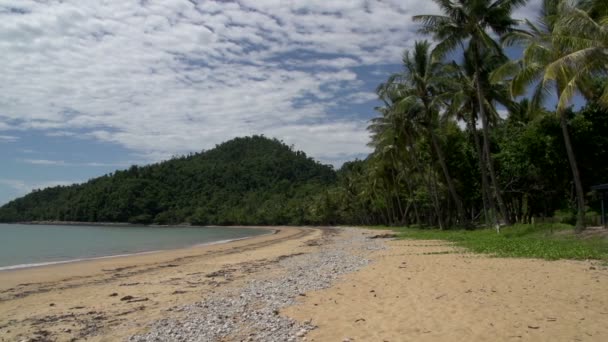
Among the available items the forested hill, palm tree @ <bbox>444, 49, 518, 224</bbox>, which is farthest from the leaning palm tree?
the forested hill

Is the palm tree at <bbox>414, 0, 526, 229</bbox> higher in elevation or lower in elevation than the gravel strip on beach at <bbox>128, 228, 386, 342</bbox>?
higher

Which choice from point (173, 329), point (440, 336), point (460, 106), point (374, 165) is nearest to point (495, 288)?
point (440, 336)

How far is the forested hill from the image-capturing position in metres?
130

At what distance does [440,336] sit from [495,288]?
11.0 feet

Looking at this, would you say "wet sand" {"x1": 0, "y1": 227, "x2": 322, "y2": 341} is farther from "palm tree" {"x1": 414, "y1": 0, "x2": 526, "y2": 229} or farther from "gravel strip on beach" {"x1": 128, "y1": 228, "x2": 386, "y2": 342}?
"palm tree" {"x1": 414, "y1": 0, "x2": 526, "y2": 229}

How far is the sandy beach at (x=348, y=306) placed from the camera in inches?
262

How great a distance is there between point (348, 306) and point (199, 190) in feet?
466

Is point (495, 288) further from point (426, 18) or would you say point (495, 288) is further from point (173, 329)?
point (426, 18)

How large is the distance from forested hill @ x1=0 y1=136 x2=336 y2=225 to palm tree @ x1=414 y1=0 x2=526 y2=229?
90.7 metres

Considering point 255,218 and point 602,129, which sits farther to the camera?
point 255,218

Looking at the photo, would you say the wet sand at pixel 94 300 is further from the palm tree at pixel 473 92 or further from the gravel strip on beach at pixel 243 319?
the palm tree at pixel 473 92

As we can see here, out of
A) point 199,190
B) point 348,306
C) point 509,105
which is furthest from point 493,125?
point 199,190

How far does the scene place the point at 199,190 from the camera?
481 ft

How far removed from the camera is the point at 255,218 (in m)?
116
